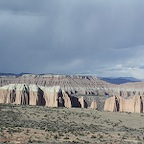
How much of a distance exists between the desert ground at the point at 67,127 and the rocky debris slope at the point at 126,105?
33596mm

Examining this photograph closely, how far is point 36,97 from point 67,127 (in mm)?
72751

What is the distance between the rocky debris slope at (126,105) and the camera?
143 m

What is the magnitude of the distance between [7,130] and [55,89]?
9475cm

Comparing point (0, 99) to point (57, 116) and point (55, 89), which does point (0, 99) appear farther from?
point (57, 116)

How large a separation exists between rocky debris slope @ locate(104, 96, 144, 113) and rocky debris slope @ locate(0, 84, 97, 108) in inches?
484

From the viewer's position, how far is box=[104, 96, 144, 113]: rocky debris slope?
14300 cm

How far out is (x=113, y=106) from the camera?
5748 inches

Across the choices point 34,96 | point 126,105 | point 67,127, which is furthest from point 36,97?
point 67,127

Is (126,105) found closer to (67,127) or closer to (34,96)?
(34,96)

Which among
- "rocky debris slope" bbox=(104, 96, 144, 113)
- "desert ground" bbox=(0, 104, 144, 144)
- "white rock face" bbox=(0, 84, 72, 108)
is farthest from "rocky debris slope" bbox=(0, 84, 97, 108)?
"desert ground" bbox=(0, 104, 144, 144)

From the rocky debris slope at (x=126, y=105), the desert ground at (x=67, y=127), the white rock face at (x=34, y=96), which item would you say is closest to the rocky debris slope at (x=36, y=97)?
the white rock face at (x=34, y=96)

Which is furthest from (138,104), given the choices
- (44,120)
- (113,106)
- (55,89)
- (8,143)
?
(8,143)

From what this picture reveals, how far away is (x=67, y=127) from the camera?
71.2 m

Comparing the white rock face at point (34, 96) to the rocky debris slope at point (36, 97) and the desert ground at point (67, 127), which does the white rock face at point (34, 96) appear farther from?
the desert ground at point (67, 127)
